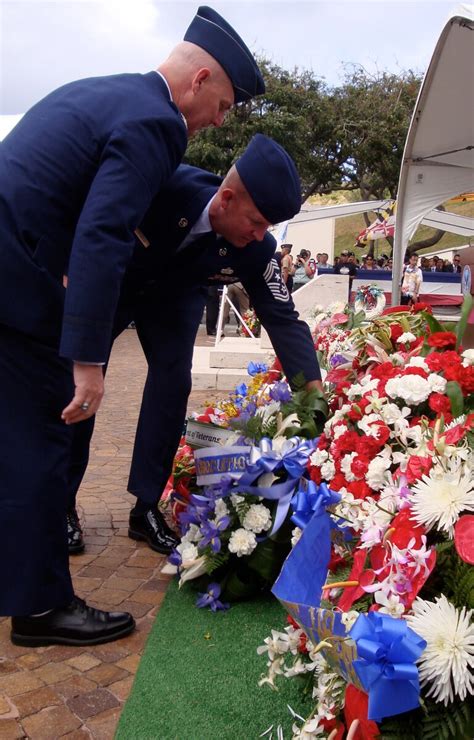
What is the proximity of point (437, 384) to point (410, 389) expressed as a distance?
0.07 metres

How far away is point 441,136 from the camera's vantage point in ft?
35.7

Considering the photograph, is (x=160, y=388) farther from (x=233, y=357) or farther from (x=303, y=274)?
(x=303, y=274)

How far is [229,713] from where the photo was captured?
199 cm

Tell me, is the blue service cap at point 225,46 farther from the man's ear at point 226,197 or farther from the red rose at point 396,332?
the red rose at point 396,332

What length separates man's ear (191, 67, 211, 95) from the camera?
7.27 ft

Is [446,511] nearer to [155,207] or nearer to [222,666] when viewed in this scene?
[222,666]

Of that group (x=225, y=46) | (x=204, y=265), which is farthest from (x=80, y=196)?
(x=204, y=265)

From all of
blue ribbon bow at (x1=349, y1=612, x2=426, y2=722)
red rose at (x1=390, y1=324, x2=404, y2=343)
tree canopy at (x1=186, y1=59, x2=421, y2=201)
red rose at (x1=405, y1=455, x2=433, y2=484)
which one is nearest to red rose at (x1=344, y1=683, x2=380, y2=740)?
blue ribbon bow at (x1=349, y1=612, x2=426, y2=722)

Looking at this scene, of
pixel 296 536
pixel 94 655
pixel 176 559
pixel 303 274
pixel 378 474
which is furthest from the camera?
pixel 303 274

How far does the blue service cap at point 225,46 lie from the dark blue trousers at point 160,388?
3.28 feet

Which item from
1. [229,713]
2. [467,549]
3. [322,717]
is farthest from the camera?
[229,713]

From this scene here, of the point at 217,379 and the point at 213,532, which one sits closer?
the point at 213,532

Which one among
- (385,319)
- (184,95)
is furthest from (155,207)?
(385,319)

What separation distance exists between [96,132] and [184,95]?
12.2 inches
